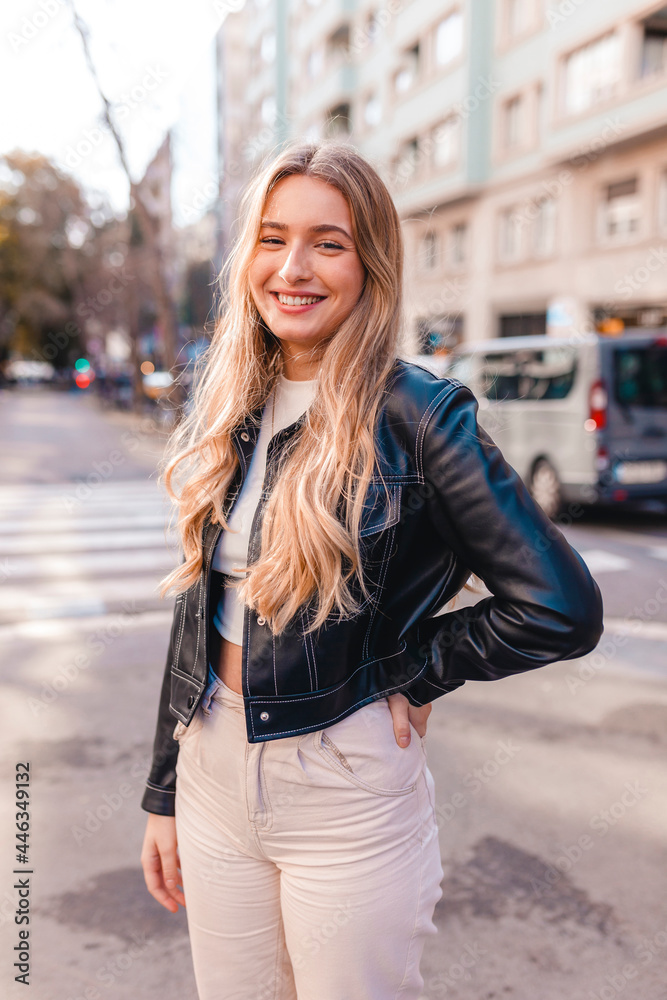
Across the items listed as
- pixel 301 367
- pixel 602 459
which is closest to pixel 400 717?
pixel 301 367

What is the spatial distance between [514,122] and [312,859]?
24613 millimetres

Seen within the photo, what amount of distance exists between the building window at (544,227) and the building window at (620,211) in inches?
72.3

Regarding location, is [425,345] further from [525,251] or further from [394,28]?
[394,28]

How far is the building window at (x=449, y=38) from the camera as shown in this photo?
2356cm

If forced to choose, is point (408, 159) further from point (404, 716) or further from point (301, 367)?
point (404, 716)

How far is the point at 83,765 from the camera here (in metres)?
3.78

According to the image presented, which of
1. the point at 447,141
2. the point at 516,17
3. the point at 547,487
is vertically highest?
the point at 516,17

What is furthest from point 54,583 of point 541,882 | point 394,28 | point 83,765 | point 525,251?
point 394,28

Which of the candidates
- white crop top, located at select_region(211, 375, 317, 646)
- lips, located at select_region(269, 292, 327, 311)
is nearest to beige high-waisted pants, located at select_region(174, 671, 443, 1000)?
white crop top, located at select_region(211, 375, 317, 646)

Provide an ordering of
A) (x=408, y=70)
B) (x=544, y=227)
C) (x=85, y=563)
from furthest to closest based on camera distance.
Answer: (x=408, y=70) → (x=544, y=227) → (x=85, y=563)

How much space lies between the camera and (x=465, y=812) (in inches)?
132

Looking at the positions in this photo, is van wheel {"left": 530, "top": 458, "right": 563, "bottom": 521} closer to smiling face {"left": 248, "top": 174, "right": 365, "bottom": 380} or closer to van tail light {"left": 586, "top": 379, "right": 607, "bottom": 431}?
van tail light {"left": 586, "top": 379, "right": 607, "bottom": 431}

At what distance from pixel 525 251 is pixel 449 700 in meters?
20.2

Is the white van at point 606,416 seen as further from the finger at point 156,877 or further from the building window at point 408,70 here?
the building window at point 408,70
